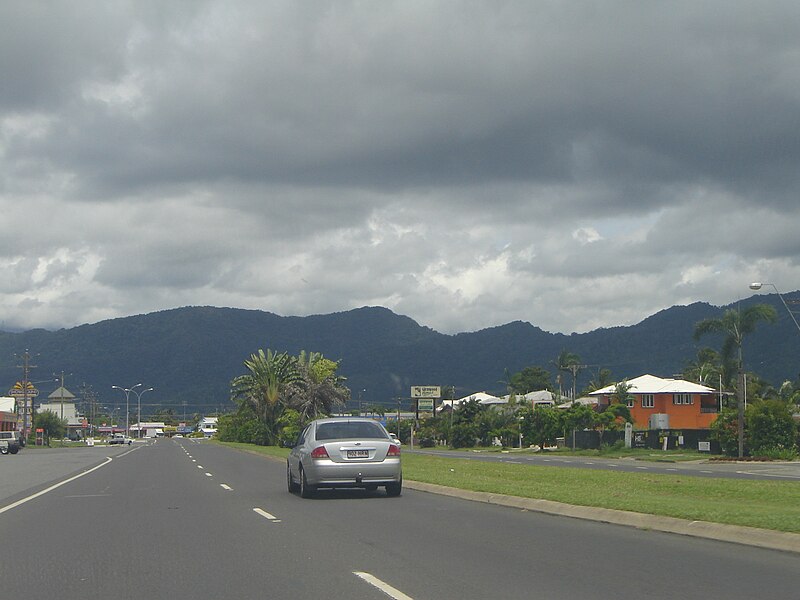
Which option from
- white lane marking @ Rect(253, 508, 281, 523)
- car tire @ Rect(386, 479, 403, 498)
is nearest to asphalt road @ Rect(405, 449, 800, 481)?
car tire @ Rect(386, 479, 403, 498)

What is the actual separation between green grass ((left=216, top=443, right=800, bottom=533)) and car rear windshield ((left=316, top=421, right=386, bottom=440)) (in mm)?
2635

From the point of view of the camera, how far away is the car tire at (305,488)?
20.7 metres

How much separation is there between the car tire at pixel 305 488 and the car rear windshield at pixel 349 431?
89 cm

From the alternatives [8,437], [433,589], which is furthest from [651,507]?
[8,437]

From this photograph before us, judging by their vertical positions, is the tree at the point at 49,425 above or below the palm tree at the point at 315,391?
below

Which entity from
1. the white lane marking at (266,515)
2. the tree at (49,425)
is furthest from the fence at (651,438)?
the tree at (49,425)

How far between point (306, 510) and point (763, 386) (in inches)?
4114

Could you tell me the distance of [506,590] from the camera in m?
9.49

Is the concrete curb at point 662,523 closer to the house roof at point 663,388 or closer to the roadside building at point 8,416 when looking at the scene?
the house roof at point 663,388

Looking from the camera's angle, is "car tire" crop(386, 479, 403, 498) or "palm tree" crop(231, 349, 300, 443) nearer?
"car tire" crop(386, 479, 403, 498)

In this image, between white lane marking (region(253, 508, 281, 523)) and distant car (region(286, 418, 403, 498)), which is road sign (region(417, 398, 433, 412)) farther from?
white lane marking (region(253, 508, 281, 523))

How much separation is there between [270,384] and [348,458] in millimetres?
65320

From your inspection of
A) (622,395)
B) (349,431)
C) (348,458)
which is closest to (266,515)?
(348,458)

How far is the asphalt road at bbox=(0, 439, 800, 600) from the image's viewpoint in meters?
9.66
